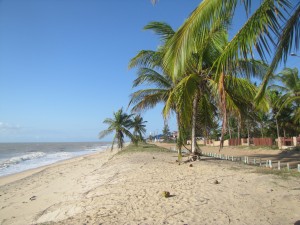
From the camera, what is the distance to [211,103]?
39.8ft

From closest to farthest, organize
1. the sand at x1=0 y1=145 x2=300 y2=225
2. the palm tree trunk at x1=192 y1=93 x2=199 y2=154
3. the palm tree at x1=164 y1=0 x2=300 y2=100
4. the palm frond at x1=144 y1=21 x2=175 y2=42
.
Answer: the palm tree at x1=164 y1=0 x2=300 y2=100 → the sand at x1=0 y1=145 x2=300 y2=225 → the palm frond at x1=144 y1=21 x2=175 y2=42 → the palm tree trunk at x1=192 y1=93 x2=199 y2=154

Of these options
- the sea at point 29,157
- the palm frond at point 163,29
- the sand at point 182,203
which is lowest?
the sea at point 29,157

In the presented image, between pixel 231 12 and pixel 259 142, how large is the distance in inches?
1280

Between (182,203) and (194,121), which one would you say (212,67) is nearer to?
(182,203)

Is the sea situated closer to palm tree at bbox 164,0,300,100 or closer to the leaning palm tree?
the leaning palm tree

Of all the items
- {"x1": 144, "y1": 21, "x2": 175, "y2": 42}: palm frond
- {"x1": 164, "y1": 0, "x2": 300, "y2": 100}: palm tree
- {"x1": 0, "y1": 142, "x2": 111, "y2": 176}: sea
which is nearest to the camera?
{"x1": 164, "y1": 0, "x2": 300, "y2": 100}: palm tree

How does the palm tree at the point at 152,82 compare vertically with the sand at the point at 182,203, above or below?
above

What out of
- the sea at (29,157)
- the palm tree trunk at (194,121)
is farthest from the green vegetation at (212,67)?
the sea at (29,157)

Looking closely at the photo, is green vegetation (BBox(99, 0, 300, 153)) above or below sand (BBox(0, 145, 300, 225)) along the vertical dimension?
above

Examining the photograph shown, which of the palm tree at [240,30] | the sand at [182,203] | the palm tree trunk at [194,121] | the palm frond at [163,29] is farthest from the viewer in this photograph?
the palm tree trunk at [194,121]

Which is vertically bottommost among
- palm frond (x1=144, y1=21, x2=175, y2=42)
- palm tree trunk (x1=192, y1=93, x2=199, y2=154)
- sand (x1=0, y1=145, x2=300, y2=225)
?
sand (x1=0, y1=145, x2=300, y2=225)

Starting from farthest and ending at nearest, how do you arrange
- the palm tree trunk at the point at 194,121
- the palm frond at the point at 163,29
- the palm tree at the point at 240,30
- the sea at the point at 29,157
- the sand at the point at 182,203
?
the sea at the point at 29,157, the palm tree trunk at the point at 194,121, the palm frond at the point at 163,29, the sand at the point at 182,203, the palm tree at the point at 240,30

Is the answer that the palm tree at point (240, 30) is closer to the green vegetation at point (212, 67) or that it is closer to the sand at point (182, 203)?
the green vegetation at point (212, 67)

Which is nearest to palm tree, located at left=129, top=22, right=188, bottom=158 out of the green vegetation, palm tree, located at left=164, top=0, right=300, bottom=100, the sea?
the green vegetation
